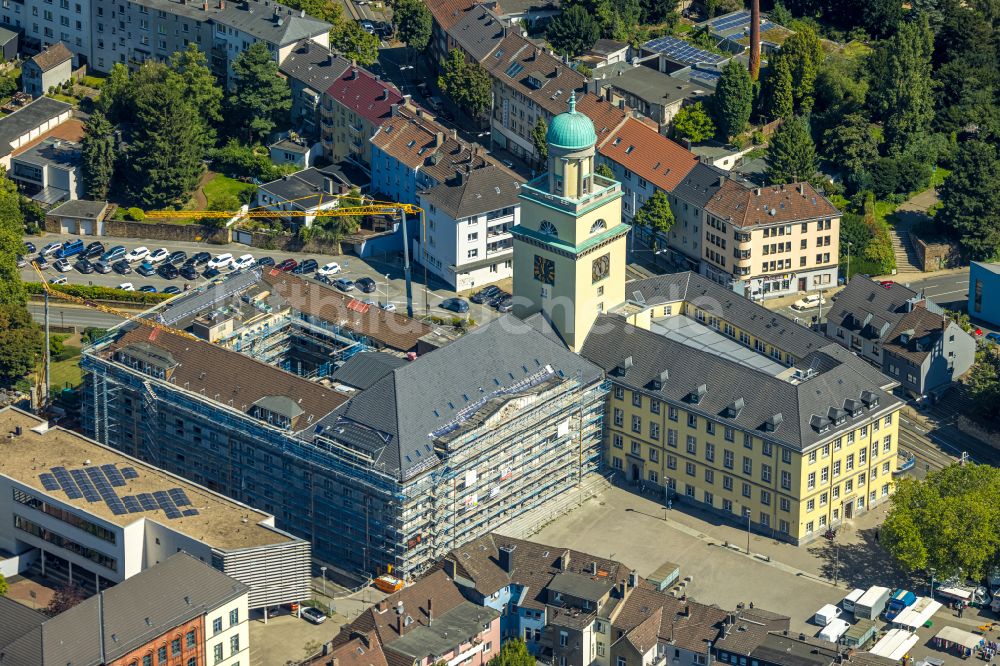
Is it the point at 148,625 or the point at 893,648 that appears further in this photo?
the point at 893,648

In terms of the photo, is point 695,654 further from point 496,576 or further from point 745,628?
point 496,576

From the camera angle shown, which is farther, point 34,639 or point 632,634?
point 632,634

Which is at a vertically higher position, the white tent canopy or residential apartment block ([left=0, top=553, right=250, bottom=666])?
residential apartment block ([left=0, top=553, right=250, bottom=666])

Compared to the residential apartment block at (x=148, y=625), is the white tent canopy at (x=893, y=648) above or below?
below

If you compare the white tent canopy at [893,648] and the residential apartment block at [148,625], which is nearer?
the residential apartment block at [148,625]

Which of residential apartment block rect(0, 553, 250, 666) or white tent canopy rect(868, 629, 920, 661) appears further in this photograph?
white tent canopy rect(868, 629, 920, 661)

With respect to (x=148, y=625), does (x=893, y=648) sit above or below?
below

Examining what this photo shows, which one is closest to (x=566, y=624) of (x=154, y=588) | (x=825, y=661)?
(x=825, y=661)
